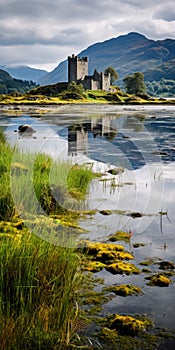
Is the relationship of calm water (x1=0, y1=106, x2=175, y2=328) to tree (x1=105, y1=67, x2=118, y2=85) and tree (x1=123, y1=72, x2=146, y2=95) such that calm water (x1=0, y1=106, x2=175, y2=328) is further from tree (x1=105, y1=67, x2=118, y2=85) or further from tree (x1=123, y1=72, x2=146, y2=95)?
tree (x1=105, y1=67, x2=118, y2=85)

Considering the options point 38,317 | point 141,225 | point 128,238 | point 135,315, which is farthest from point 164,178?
point 38,317

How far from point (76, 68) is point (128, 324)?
120851 millimetres

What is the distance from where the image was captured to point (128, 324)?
17.6 feet

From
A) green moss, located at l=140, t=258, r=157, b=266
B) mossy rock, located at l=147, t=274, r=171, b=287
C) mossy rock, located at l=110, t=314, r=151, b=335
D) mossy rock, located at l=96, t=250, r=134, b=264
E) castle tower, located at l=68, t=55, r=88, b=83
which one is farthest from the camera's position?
castle tower, located at l=68, t=55, r=88, b=83

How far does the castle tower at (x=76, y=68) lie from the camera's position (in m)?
122

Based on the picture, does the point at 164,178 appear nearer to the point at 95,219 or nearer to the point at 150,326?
the point at 95,219

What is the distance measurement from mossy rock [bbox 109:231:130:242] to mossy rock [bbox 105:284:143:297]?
204 cm

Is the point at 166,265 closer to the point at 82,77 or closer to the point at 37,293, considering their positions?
the point at 37,293

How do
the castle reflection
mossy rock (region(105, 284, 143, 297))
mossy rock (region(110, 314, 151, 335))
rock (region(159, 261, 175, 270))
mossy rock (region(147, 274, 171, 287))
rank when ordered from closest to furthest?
1. mossy rock (region(110, 314, 151, 335))
2. mossy rock (region(105, 284, 143, 297))
3. mossy rock (region(147, 274, 171, 287))
4. rock (region(159, 261, 175, 270))
5. the castle reflection

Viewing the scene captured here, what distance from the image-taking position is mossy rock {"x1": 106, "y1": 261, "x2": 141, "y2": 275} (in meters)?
6.93

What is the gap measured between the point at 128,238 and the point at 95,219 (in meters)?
1.36

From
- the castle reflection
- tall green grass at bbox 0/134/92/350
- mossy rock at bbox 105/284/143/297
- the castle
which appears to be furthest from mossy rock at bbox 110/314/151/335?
the castle

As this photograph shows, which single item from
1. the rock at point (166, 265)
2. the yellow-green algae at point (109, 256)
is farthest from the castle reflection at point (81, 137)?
the rock at point (166, 265)

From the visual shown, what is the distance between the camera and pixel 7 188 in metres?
9.43
